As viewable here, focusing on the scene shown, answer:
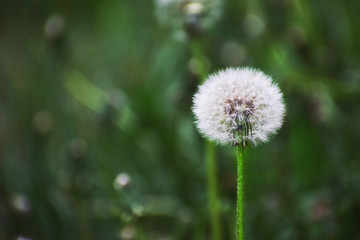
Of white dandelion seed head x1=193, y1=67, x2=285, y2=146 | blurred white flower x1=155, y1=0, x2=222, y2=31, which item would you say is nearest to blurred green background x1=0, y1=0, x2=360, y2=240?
blurred white flower x1=155, y1=0, x2=222, y2=31

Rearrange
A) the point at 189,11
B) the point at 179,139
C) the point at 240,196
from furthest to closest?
the point at 179,139 < the point at 189,11 < the point at 240,196

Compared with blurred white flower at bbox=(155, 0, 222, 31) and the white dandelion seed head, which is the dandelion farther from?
blurred white flower at bbox=(155, 0, 222, 31)

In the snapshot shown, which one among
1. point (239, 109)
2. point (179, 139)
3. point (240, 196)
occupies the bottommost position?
point (240, 196)

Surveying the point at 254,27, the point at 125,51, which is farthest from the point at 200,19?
the point at 125,51

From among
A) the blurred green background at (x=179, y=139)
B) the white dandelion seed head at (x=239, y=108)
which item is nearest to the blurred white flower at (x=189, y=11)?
the blurred green background at (x=179, y=139)

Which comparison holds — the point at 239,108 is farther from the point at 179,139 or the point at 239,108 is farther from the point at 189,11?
the point at 179,139

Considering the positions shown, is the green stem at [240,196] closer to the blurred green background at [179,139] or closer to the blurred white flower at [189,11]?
the blurred green background at [179,139]

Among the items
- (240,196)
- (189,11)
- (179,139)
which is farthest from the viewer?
(179,139)

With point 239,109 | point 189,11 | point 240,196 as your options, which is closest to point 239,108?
point 239,109
